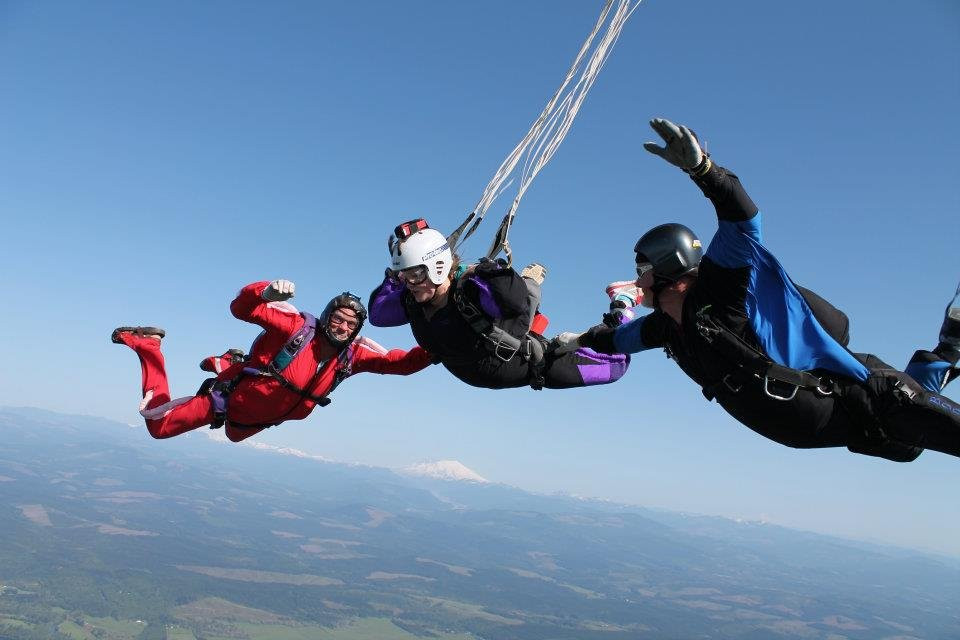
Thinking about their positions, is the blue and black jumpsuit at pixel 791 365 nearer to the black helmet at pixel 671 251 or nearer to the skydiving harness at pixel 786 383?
the skydiving harness at pixel 786 383

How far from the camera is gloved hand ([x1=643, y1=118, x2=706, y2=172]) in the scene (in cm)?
302

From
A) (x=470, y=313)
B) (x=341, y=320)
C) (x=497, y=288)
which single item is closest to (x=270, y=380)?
(x=341, y=320)

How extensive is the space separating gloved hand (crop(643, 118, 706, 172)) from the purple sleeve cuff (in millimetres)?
2735

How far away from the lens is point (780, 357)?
140 inches

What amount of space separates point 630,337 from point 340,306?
2.97 meters

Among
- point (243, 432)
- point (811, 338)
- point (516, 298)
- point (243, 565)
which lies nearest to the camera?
point (811, 338)

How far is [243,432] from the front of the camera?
6.78 metres

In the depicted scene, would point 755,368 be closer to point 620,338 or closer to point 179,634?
point 620,338

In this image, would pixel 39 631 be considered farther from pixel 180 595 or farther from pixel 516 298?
pixel 516 298

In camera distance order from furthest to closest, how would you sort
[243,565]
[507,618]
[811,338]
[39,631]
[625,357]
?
[243,565], [507,618], [39,631], [625,357], [811,338]

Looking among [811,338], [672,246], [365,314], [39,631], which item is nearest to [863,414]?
[811,338]

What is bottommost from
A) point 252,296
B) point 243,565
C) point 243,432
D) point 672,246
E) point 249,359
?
point 243,565

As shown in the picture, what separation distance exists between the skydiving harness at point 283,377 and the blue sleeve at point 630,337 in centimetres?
296

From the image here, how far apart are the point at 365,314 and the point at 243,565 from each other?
21742 centimetres
